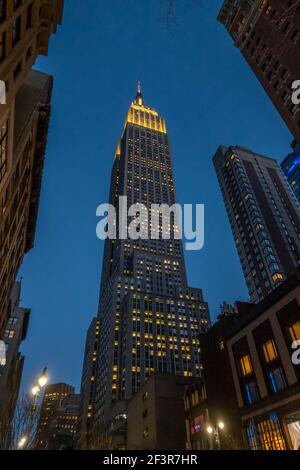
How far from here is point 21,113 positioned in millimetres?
34062

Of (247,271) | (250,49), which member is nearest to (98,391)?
(247,271)

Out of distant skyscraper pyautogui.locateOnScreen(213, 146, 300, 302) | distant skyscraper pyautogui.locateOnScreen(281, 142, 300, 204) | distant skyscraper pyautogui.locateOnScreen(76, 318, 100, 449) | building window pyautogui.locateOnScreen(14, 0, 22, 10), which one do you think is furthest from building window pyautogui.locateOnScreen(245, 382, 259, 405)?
distant skyscraper pyautogui.locateOnScreen(281, 142, 300, 204)

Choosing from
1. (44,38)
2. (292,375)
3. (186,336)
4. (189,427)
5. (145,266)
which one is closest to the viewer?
(44,38)

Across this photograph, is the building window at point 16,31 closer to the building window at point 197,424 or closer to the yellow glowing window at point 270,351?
the yellow glowing window at point 270,351

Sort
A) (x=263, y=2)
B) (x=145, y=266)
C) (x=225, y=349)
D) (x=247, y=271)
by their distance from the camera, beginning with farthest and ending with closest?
(x=145, y=266)
(x=247, y=271)
(x=263, y=2)
(x=225, y=349)

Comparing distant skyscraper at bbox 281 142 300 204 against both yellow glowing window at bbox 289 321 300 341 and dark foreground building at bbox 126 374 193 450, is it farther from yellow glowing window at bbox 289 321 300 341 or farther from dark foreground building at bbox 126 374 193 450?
yellow glowing window at bbox 289 321 300 341

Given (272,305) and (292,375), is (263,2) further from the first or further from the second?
(292,375)

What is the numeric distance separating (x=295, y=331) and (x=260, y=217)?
110966mm

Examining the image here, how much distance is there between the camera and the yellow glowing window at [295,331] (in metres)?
32.3

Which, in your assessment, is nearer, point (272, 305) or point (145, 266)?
point (272, 305)

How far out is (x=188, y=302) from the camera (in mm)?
160125

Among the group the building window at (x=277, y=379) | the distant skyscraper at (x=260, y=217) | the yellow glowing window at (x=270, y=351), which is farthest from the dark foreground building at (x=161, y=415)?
the distant skyscraper at (x=260, y=217)
